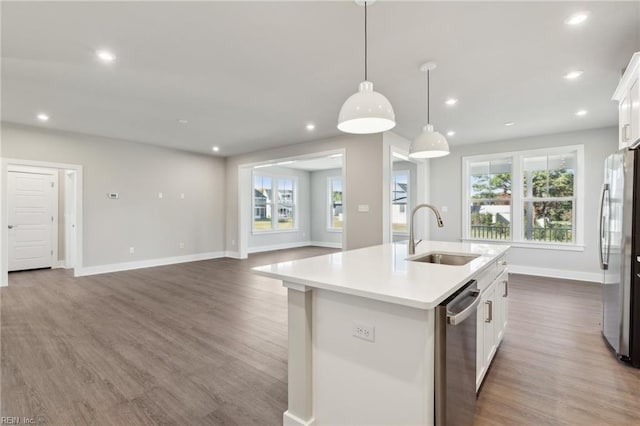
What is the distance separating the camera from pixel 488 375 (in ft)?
7.63

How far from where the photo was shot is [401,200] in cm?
802

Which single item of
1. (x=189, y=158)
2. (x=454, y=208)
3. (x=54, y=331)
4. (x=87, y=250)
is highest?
(x=189, y=158)

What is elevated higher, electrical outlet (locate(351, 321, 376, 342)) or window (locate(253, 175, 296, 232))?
window (locate(253, 175, 296, 232))

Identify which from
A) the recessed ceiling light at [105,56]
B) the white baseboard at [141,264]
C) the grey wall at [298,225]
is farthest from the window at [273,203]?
the recessed ceiling light at [105,56]

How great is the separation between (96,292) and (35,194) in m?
3.51

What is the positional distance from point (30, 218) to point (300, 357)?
756cm

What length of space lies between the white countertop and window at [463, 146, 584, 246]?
443cm

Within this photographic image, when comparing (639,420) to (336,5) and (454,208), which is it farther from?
(454,208)

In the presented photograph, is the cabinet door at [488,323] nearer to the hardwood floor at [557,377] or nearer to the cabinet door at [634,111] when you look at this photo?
the hardwood floor at [557,377]

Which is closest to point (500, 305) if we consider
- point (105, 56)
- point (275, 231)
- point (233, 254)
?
point (105, 56)

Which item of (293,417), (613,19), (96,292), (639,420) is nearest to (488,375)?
(639,420)

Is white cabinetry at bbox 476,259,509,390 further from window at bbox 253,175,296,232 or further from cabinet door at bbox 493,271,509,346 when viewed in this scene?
window at bbox 253,175,296,232

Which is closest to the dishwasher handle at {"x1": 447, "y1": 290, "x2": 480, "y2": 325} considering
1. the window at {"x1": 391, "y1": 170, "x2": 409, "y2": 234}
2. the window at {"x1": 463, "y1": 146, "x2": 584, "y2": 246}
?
the window at {"x1": 463, "y1": 146, "x2": 584, "y2": 246}

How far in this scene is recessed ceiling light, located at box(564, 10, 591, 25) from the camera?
219 centimetres
